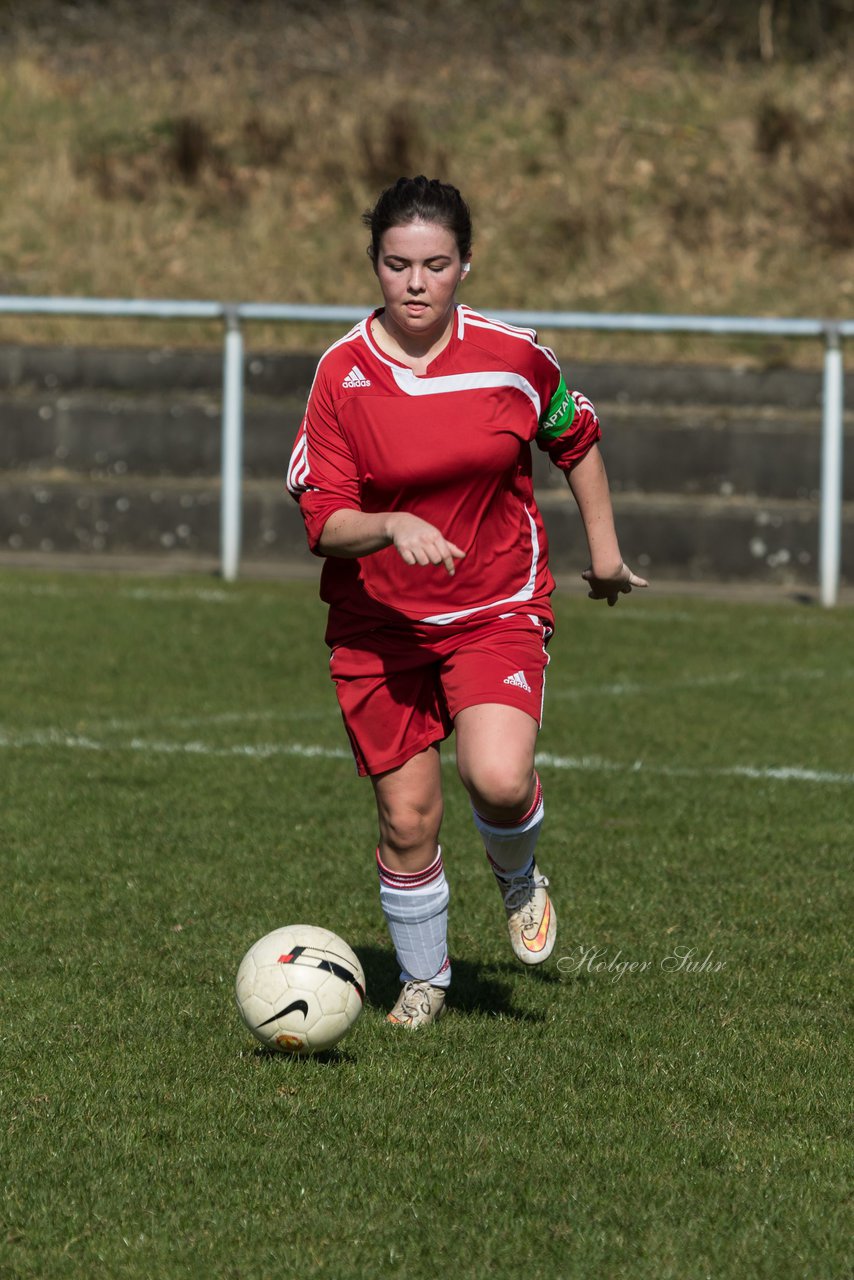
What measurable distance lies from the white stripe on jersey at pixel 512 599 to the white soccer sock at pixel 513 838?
1.46 feet

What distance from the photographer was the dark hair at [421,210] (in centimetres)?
410

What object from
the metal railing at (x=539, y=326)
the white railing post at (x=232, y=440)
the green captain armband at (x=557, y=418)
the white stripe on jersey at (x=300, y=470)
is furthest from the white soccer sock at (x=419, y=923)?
the white railing post at (x=232, y=440)

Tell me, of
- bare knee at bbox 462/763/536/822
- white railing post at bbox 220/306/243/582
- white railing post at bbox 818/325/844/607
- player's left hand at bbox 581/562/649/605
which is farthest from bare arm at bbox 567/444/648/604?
white railing post at bbox 220/306/243/582

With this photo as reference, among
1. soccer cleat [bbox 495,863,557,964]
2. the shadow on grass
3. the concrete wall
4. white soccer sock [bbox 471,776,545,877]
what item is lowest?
the concrete wall

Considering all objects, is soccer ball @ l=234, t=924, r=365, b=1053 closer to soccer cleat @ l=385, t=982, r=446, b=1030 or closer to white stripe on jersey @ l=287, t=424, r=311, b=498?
soccer cleat @ l=385, t=982, r=446, b=1030

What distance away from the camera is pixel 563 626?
1124 cm

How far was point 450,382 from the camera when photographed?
Result: 14.0ft

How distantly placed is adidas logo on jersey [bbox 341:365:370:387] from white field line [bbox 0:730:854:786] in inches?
133

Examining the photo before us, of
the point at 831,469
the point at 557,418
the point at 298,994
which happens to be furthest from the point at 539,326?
the point at 298,994

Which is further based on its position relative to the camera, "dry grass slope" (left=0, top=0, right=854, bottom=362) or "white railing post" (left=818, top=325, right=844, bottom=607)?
"dry grass slope" (left=0, top=0, right=854, bottom=362)

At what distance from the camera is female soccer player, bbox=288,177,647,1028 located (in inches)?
164

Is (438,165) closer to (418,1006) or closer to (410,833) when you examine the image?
(410,833)

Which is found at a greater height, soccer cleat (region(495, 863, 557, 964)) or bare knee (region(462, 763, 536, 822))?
bare knee (region(462, 763, 536, 822))

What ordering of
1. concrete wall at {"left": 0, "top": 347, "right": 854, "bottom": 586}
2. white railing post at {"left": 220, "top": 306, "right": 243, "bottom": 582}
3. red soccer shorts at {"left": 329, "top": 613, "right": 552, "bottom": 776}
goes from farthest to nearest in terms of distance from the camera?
concrete wall at {"left": 0, "top": 347, "right": 854, "bottom": 586} < white railing post at {"left": 220, "top": 306, "right": 243, "bottom": 582} < red soccer shorts at {"left": 329, "top": 613, "right": 552, "bottom": 776}
